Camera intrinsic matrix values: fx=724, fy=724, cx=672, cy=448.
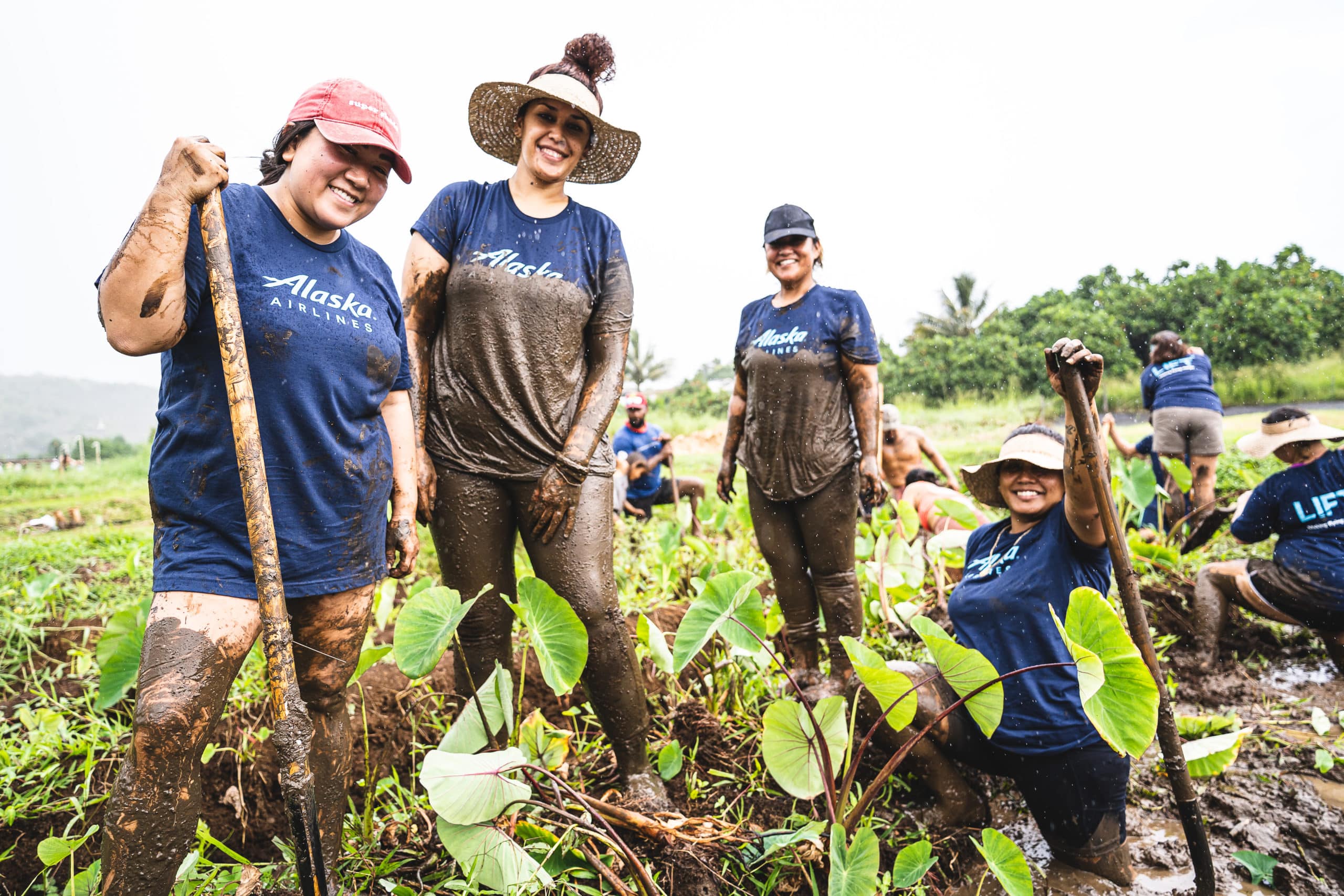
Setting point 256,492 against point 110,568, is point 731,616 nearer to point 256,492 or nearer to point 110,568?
point 256,492

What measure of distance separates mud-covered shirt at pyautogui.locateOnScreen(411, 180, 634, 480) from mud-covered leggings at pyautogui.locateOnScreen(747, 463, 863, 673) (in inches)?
43.5

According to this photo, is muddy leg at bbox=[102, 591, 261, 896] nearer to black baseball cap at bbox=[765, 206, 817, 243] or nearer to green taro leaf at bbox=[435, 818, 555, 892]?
green taro leaf at bbox=[435, 818, 555, 892]

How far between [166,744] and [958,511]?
3244mm

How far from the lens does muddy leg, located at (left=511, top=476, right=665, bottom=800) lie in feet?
6.43

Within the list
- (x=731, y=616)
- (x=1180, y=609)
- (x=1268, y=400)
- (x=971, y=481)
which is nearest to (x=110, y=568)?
(x=731, y=616)

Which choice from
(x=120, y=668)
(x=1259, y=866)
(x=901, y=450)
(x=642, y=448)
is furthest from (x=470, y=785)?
(x=642, y=448)

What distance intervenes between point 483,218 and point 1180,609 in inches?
161

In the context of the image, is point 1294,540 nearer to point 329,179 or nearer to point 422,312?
point 422,312

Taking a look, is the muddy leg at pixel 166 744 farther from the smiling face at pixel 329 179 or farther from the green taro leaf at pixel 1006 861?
the green taro leaf at pixel 1006 861

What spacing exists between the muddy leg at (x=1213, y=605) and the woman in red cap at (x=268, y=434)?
373cm

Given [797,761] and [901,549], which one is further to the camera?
[901,549]

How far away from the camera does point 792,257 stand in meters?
2.99

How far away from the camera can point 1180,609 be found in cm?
393

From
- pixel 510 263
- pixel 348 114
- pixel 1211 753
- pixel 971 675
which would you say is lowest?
pixel 1211 753
